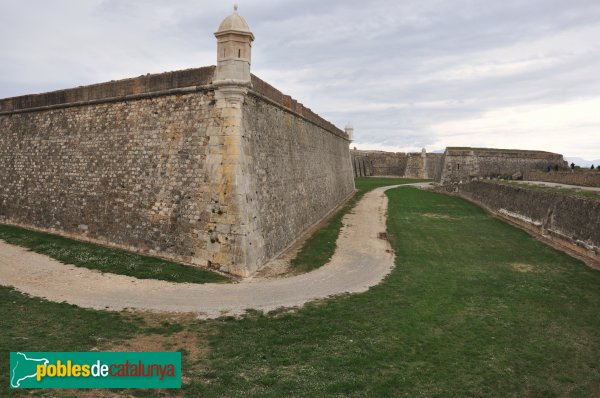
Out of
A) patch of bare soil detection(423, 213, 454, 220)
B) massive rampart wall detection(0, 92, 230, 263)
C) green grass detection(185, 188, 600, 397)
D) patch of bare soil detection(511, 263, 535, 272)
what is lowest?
green grass detection(185, 188, 600, 397)

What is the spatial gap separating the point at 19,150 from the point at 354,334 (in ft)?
67.0

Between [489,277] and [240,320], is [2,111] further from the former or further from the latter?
[489,277]

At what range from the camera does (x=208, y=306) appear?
32.8 feet

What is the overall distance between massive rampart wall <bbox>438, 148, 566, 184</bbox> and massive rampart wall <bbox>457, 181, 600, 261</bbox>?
16.3 m

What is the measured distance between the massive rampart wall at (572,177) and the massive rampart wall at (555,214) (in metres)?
5.22

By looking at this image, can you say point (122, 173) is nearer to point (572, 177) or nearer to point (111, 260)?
point (111, 260)

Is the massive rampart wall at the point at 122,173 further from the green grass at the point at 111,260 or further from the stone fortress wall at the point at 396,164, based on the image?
the stone fortress wall at the point at 396,164

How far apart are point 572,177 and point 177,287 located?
2837 cm

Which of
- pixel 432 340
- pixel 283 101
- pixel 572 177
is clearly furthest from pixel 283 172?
pixel 572 177

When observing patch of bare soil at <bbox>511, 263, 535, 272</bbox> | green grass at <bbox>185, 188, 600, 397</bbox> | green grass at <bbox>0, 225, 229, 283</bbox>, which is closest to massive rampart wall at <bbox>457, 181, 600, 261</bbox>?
green grass at <bbox>185, 188, 600, 397</bbox>

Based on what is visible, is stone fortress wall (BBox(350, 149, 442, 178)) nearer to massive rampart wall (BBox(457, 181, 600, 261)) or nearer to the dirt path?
massive rampart wall (BBox(457, 181, 600, 261))

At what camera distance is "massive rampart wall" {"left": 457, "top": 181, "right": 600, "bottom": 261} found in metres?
15.0

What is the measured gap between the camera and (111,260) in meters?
13.5

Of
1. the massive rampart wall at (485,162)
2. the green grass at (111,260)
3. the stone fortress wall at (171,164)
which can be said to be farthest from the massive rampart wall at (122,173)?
the massive rampart wall at (485,162)
